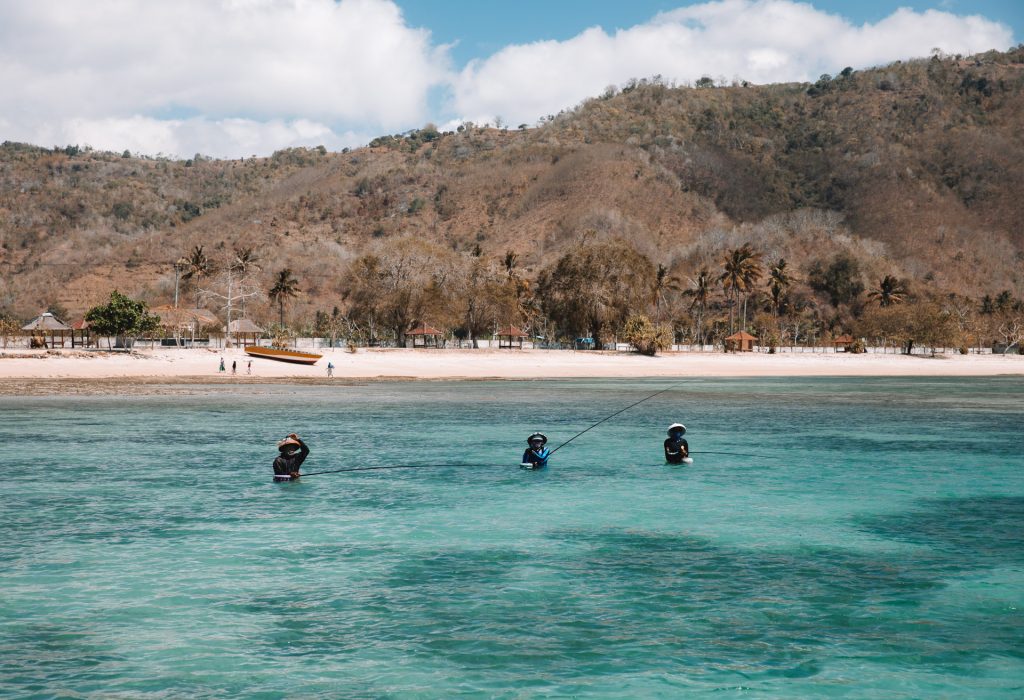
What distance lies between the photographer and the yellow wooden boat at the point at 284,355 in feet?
253

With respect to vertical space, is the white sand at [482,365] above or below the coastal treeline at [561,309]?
below

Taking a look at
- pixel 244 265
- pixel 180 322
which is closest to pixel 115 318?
pixel 180 322

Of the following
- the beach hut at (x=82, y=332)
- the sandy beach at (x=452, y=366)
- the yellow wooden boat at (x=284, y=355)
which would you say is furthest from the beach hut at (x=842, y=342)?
the beach hut at (x=82, y=332)

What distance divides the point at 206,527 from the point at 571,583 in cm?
750

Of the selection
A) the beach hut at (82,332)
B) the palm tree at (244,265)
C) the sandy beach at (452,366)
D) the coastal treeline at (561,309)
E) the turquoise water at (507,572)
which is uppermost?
the palm tree at (244,265)

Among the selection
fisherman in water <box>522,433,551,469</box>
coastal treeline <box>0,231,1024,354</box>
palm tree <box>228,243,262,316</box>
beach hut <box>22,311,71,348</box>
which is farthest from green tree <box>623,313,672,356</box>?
fisherman in water <box>522,433,551,469</box>

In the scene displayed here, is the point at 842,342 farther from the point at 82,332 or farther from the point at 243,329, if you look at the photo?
the point at 82,332

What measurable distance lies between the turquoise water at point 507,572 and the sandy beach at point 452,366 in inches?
1473

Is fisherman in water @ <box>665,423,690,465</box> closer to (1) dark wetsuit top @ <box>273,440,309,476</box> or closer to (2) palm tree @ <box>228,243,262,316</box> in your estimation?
(1) dark wetsuit top @ <box>273,440,309,476</box>

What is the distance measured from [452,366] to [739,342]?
45.0 m

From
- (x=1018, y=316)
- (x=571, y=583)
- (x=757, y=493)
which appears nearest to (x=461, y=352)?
(x=757, y=493)

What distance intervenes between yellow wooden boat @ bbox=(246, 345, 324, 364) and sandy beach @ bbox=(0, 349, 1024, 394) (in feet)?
1.86

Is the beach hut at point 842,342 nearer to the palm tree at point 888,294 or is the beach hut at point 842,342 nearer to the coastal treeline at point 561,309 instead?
the coastal treeline at point 561,309

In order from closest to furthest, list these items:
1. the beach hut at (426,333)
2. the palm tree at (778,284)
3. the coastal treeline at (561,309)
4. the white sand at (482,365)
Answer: the white sand at (482,365)
the beach hut at (426,333)
the coastal treeline at (561,309)
the palm tree at (778,284)
